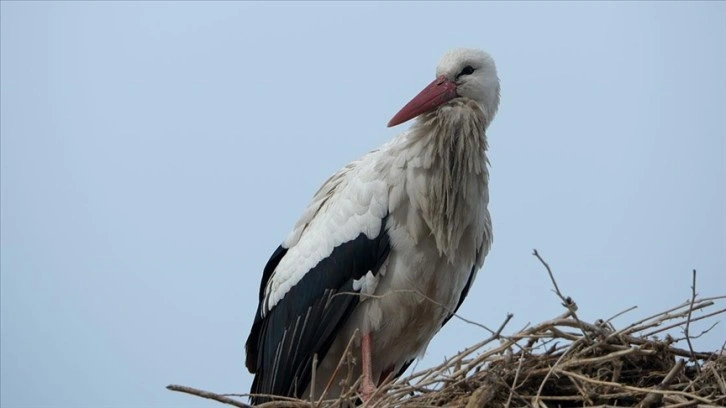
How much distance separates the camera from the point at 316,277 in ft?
20.7

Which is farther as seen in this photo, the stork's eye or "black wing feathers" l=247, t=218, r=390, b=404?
the stork's eye

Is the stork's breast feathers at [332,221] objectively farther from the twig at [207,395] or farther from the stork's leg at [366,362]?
the twig at [207,395]

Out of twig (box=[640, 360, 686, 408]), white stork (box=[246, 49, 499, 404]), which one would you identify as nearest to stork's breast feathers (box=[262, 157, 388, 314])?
white stork (box=[246, 49, 499, 404])

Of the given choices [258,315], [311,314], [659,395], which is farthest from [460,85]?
[659,395]

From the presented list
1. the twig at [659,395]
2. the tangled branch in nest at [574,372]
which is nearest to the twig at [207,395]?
the tangled branch in nest at [574,372]

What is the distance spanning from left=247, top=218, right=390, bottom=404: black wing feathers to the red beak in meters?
0.52

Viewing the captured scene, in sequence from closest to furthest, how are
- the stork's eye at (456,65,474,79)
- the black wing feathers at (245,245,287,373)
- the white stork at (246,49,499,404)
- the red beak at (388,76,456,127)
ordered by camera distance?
the white stork at (246,49,499,404) → the red beak at (388,76,456,127) → the stork's eye at (456,65,474,79) → the black wing feathers at (245,245,287,373)

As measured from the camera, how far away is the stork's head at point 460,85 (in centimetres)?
631

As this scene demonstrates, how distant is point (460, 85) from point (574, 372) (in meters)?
1.83

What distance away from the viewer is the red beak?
6.30 m

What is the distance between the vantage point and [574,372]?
499 cm

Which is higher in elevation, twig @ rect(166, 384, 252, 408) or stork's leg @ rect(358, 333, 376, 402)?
stork's leg @ rect(358, 333, 376, 402)

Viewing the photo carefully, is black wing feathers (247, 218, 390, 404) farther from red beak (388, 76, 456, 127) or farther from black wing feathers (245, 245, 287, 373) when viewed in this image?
red beak (388, 76, 456, 127)

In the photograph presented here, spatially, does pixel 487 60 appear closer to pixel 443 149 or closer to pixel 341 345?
pixel 443 149
